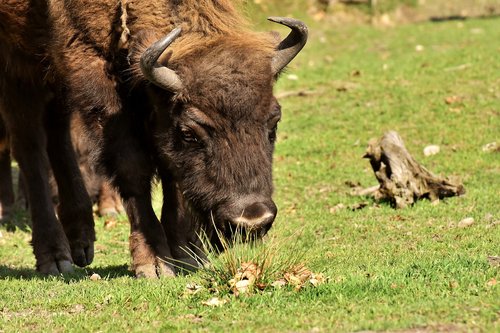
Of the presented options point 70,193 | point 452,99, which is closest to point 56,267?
point 70,193

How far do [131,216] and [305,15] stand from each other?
13567 millimetres

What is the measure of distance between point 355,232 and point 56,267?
8.60 ft

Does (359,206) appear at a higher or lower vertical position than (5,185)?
higher

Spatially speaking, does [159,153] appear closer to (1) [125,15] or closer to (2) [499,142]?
(1) [125,15]

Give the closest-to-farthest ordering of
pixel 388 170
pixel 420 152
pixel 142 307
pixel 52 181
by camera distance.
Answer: pixel 142 307
pixel 388 170
pixel 52 181
pixel 420 152

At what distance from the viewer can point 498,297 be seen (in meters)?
5.70

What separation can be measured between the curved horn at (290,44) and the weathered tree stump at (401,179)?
263cm

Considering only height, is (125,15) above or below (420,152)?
above

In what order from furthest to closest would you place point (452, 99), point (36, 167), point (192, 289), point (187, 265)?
point (452, 99) → point (36, 167) → point (187, 265) → point (192, 289)

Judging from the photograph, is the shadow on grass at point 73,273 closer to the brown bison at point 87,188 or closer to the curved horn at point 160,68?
the curved horn at point 160,68

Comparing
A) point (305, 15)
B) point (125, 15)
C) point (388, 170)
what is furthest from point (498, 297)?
point (305, 15)

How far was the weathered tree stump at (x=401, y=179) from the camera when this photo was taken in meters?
9.69

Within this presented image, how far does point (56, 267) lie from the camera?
837 cm

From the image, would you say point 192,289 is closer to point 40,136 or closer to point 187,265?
point 187,265
